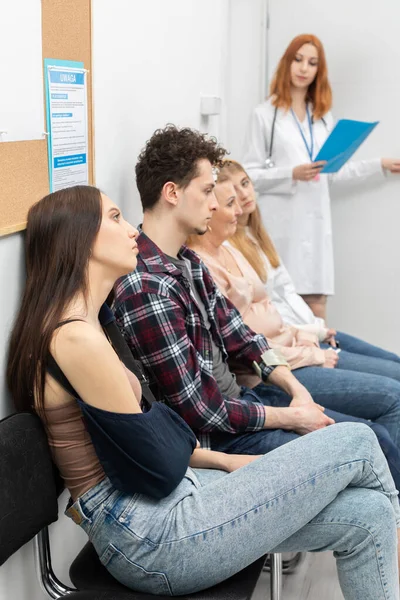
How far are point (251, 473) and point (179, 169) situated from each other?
854 mm

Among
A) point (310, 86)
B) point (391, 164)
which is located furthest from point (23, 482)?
point (391, 164)

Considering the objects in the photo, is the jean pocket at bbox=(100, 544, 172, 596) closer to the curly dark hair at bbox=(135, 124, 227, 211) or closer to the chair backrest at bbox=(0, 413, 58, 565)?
the chair backrest at bbox=(0, 413, 58, 565)

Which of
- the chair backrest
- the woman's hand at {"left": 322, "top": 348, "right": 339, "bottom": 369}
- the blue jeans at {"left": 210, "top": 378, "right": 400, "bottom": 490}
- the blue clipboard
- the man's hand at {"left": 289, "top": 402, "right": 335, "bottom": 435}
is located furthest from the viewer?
the blue clipboard

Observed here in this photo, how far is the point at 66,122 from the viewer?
1.74 metres

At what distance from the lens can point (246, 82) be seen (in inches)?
155

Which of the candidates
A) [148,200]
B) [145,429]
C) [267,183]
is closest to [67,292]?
[145,429]

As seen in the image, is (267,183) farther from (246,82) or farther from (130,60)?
(130,60)

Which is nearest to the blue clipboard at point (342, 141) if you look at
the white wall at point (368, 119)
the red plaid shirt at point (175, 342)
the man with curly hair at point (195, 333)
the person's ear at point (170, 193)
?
the white wall at point (368, 119)

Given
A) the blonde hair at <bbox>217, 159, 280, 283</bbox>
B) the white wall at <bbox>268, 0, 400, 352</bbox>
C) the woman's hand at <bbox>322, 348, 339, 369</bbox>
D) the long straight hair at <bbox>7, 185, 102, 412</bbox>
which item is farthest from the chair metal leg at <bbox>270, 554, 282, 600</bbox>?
the white wall at <bbox>268, 0, 400, 352</bbox>

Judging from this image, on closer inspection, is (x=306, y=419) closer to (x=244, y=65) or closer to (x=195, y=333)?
(x=195, y=333)

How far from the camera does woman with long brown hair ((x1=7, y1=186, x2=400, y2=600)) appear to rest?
1312mm

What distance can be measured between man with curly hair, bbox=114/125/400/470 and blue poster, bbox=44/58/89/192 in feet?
0.72

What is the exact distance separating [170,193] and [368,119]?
223 cm

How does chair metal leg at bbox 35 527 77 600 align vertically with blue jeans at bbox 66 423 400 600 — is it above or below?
below
